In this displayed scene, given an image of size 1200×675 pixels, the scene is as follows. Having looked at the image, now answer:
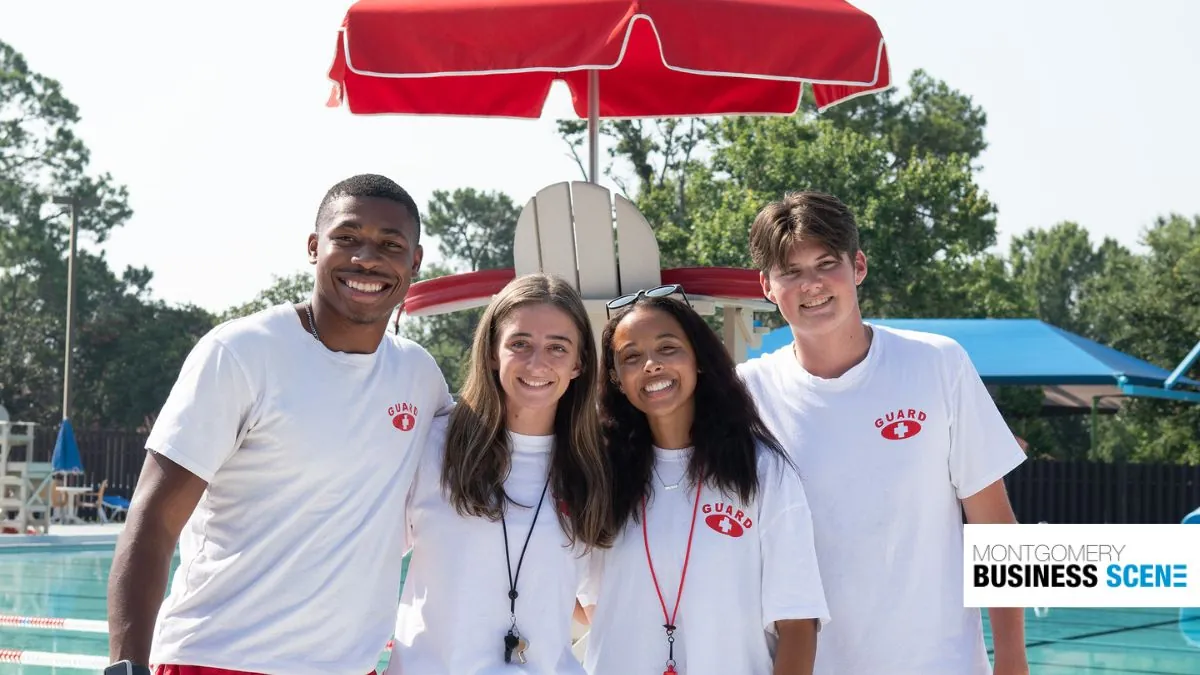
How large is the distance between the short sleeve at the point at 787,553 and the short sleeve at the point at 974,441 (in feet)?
1.31

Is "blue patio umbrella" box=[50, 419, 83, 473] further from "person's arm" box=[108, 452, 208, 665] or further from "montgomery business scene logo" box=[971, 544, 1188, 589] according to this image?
"person's arm" box=[108, 452, 208, 665]

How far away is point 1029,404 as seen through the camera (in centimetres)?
2578

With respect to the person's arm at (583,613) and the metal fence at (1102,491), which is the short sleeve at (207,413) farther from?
the metal fence at (1102,491)

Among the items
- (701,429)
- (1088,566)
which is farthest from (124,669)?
(1088,566)

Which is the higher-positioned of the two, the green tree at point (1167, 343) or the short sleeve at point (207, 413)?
the green tree at point (1167, 343)

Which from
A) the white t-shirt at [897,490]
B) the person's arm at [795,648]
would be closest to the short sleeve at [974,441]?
the white t-shirt at [897,490]

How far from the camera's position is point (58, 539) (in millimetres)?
17484

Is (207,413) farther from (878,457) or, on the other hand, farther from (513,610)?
(878,457)

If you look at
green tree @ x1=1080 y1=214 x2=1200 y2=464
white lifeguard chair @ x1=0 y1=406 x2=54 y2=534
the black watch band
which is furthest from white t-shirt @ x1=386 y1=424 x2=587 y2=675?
green tree @ x1=1080 y1=214 x2=1200 y2=464

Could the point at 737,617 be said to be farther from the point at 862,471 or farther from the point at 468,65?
the point at 468,65

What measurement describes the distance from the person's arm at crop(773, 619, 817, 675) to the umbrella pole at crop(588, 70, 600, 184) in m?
3.29

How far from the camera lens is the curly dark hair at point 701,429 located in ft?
9.53

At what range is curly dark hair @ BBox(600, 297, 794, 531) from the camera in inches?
114

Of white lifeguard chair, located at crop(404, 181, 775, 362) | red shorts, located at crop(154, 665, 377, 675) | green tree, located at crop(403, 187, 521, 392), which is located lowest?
red shorts, located at crop(154, 665, 377, 675)
